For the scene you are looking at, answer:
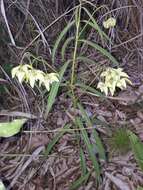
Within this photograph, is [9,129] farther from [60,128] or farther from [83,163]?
[60,128]

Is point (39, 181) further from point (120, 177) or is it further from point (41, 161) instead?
point (120, 177)

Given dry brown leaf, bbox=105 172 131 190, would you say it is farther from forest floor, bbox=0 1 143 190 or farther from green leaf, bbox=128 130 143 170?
green leaf, bbox=128 130 143 170

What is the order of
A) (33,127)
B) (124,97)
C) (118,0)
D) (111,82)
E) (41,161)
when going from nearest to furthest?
(111,82) < (41,161) < (33,127) < (124,97) < (118,0)

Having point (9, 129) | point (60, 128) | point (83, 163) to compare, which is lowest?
point (9, 129)

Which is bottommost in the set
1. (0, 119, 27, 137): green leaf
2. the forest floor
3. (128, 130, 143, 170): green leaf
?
(0, 119, 27, 137): green leaf

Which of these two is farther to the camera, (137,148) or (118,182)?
(118,182)

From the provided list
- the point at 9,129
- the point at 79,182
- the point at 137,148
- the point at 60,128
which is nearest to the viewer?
the point at 9,129

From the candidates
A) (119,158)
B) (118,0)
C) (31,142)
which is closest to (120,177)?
(119,158)

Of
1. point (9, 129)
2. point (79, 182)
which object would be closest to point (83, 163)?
point (79, 182)

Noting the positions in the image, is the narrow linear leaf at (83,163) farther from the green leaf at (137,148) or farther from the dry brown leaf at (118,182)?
the green leaf at (137,148)

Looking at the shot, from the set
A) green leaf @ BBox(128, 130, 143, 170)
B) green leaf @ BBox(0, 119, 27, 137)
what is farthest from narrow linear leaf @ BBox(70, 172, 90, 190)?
green leaf @ BBox(0, 119, 27, 137)

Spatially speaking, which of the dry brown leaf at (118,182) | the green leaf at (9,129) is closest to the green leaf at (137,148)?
the dry brown leaf at (118,182)
